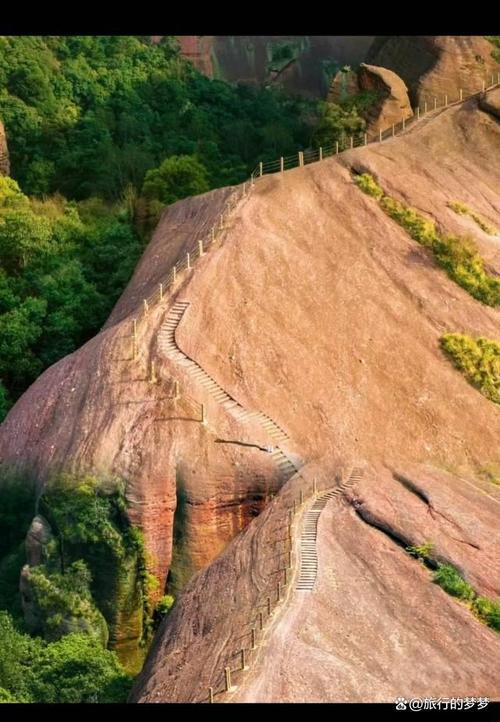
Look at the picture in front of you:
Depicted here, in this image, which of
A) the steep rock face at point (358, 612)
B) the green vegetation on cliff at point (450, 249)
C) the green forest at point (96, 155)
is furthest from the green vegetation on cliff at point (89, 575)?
the green vegetation on cliff at point (450, 249)

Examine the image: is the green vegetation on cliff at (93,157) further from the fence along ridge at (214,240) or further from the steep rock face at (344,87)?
the steep rock face at (344,87)

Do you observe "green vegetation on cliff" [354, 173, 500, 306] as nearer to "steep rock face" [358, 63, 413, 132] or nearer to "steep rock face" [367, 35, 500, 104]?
"steep rock face" [358, 63, 413, 132]

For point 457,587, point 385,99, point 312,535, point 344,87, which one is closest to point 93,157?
point 344,87

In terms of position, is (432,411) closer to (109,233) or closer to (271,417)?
(271,417)

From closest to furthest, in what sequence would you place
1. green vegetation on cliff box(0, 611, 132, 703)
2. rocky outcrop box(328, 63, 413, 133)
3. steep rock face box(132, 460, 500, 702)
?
1. steep rock face box(132, 460, 500, 702)
2. green vegetation on cliff box(0, 611, 132, 703)
3. rocky outcrop box(328, 63, 413, 133)

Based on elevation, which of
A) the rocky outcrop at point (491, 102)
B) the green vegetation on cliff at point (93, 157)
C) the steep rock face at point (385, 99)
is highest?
the rocky outcrop at point (491, 102)

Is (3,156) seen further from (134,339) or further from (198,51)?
(134,339)

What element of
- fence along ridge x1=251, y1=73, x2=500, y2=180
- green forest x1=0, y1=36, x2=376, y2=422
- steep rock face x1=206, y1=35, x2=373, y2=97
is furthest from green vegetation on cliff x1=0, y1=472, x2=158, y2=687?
steep rock face x1=206, y1=35, x2=373, y2=97
